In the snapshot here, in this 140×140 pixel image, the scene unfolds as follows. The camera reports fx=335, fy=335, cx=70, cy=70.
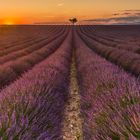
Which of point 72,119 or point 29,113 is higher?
point 29,113

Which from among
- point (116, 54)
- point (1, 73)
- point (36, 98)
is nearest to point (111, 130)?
point (36, 98)

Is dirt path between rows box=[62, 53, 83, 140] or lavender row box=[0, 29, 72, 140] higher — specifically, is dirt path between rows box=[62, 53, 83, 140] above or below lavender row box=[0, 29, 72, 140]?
below

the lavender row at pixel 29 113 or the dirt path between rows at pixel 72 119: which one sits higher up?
the lavender row at pixel 29 113

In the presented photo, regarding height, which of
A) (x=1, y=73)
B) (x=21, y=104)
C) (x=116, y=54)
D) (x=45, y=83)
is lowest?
(x=116, y=54)

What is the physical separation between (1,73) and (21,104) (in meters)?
5.45

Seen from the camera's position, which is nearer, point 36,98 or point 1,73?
point 36,98

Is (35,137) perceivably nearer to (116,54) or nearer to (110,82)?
(110,82)

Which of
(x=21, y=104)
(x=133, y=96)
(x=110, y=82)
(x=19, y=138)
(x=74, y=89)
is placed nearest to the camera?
(x=19, y=138)

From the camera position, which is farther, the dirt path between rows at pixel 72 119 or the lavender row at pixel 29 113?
the dirt path between rows at pixel 72 119

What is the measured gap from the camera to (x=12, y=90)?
575cm

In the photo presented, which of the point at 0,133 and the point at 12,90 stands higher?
the point at 0,133

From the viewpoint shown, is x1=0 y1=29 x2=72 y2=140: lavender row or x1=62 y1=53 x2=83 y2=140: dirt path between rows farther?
x1=62 y1=53 x2=83 y2=140: dirt path between rows

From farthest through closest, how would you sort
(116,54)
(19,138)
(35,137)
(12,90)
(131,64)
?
(116,54), (131,64), (12,90), (35,137), (19,138)

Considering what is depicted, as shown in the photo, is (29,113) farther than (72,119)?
No
